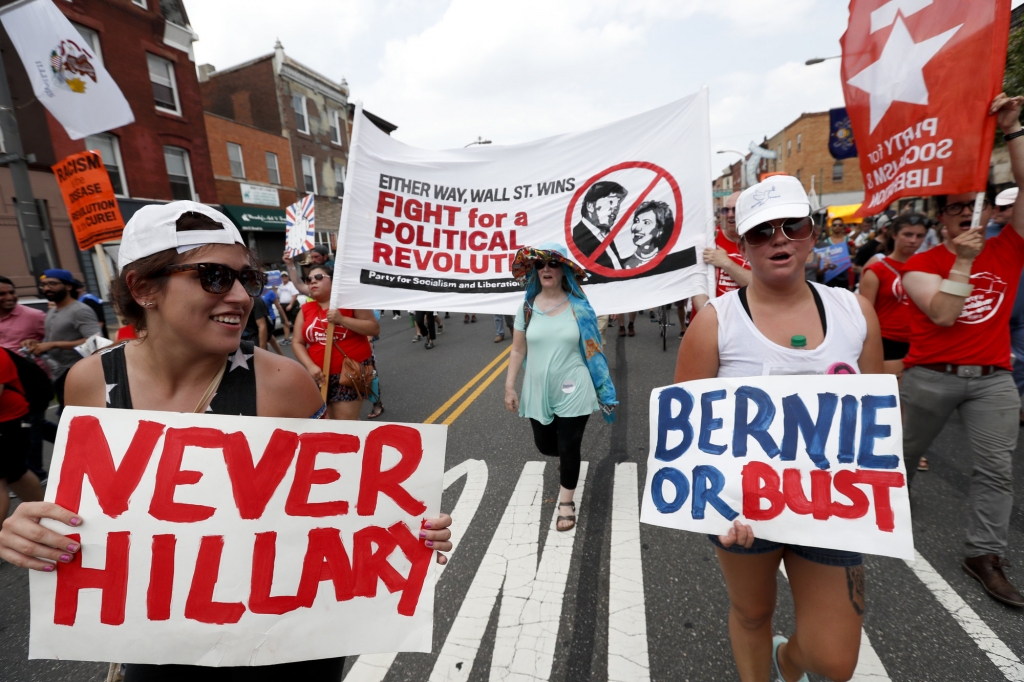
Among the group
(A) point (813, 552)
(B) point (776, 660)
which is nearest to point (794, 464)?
(A) point (813, 552)

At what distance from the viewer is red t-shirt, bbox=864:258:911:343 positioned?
11.3 feet

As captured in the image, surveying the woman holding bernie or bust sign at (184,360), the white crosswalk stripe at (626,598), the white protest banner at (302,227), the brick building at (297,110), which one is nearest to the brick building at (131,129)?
the brick building at (297,110)

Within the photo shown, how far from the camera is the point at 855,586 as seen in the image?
1.66 metres

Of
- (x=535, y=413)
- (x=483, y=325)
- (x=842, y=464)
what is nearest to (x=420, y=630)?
(x=842, y=464)

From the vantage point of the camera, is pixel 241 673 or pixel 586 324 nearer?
pixel 241 673

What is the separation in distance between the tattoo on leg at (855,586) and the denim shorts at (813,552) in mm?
25

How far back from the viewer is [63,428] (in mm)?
1336

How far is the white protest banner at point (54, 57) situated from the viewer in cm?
596

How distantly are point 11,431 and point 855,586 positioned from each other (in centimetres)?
476

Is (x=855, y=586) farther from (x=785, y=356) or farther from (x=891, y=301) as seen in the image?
(x=891, y=301)

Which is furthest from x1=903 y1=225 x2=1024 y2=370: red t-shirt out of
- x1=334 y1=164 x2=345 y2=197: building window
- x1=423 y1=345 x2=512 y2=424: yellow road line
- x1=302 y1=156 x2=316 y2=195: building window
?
x1=334 y1=164 x2=345 y2=197: building window

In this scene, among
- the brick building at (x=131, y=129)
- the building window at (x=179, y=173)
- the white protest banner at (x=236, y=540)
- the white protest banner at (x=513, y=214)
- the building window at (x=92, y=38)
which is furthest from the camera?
the building window at (x=179, y=173)

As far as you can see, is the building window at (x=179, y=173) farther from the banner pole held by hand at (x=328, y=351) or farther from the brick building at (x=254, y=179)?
the banner pole held by hand at (x=328, y=351)

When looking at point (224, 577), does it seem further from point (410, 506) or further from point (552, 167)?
point (552, 167)
